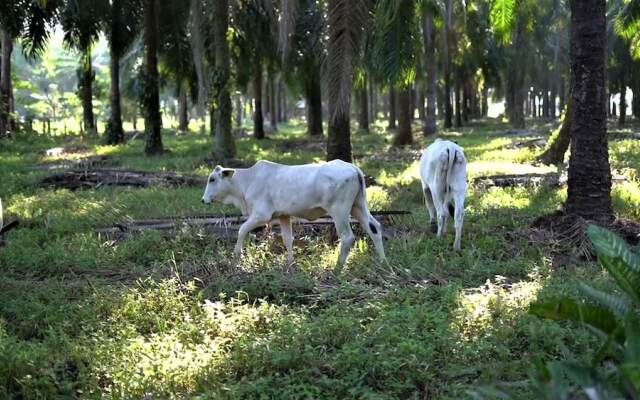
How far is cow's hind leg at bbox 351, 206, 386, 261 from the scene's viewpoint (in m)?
8.16

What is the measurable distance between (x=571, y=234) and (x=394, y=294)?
3307 mm

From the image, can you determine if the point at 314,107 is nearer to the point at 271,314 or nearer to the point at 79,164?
the point at 79,164

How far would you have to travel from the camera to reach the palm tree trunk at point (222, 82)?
17.3 meters

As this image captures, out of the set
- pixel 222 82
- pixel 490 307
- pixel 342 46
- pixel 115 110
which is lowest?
pixel 490 307

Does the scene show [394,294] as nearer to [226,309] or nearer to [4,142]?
[226,309]

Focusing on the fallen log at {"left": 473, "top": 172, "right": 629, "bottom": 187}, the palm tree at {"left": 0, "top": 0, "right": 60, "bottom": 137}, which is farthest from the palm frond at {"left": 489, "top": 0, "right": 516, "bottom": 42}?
the palm tree at {"left": 0, "top": 0, "right": 60, "bottom": 137}

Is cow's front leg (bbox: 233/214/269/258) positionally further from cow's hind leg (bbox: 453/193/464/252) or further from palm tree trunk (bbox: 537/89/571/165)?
palm tree trunk (bbox: 537/89/571/165)

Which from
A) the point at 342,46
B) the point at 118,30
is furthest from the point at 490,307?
the point at 118,30

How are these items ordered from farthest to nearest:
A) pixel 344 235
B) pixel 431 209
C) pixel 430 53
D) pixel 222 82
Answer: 1. pixel 430 53
2. pixel 222 82
3. pixel 431 209
4. pixel 344 235

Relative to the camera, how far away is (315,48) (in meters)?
20.1

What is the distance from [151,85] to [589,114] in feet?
47.7

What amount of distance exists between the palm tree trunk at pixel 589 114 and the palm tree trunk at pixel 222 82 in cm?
1012

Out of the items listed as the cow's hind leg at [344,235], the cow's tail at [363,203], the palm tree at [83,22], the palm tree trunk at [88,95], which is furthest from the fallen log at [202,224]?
the palm tree trunk at [88,95]

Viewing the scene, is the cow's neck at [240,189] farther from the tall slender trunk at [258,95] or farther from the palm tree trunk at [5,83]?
the palm tree trunk at [5,83]
